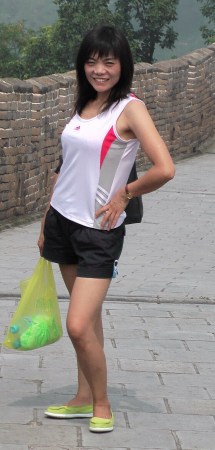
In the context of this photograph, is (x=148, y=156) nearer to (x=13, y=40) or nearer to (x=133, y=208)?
(x=133, y=208)

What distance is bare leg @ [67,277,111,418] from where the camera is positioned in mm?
5211

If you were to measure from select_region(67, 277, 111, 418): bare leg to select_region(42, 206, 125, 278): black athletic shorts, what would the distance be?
0.05 meters

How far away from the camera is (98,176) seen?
5.26m

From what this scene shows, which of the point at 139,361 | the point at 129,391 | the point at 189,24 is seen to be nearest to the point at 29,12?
the point at 189,24

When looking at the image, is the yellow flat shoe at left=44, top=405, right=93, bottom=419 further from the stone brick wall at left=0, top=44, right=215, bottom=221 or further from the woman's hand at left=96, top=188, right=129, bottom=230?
the stone brick wall at left=0, top=44, right=215, bottom=221

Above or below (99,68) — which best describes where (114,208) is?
below

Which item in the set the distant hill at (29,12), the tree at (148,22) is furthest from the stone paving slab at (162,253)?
the distant hill at (29,12)

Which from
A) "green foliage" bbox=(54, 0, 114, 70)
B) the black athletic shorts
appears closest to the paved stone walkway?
the black athletic shorts

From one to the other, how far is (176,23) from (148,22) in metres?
113

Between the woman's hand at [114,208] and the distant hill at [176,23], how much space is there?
517 ft

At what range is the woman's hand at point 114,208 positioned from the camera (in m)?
5.23

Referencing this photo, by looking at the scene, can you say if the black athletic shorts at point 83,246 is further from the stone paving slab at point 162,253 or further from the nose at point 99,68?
the stone paving slab at point 162,253

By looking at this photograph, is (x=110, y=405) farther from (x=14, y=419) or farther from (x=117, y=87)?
(x=117, y=87)

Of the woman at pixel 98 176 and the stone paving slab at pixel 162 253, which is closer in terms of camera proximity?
the woman at pixel 98 176
